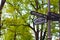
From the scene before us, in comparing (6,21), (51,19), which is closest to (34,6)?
(6,21)

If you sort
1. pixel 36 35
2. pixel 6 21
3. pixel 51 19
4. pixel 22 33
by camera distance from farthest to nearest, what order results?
pixel 36 35, pixel 22 33, pixel 6 21, pixel 51 19

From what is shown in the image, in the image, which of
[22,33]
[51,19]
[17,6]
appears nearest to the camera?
[51,19]

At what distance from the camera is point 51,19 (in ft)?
22.9

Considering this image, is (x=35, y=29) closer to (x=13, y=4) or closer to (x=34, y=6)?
(x=34, y=6)

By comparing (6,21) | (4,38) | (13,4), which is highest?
(13,4)

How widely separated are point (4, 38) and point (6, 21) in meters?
3.25

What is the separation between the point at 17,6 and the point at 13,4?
34 cm

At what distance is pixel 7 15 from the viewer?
1322 centimetres

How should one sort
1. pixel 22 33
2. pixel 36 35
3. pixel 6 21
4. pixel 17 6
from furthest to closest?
pixel 36 35
pixel 17 6
pixel 22 33
pixel 6 21

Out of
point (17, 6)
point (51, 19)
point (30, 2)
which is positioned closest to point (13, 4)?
point (17, 6)

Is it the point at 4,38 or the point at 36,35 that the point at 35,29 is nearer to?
the point at 36,35

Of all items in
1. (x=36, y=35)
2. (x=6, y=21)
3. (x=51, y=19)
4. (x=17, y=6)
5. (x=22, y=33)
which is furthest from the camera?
(x=36, y=35)

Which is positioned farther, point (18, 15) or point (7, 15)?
point (18, 15)

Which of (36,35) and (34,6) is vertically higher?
(34,6)
